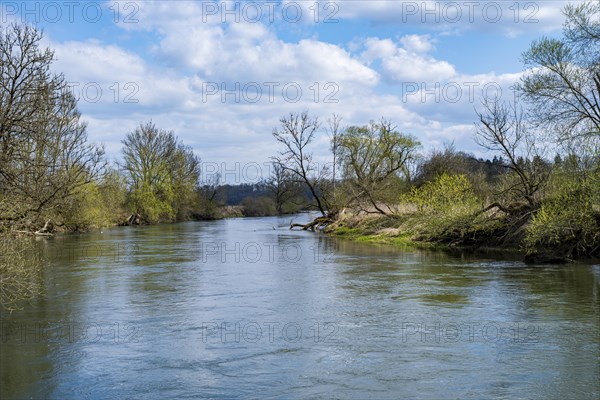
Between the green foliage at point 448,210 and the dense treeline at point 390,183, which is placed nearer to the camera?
the dense treeline at point 390,183

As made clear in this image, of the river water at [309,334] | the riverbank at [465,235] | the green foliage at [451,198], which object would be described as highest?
the green foliage at [451,198]

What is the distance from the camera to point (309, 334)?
10648mm

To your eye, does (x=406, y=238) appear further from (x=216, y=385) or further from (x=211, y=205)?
(x=211, y=205)

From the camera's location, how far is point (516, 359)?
8828mm

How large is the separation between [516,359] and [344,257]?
48.1 ft

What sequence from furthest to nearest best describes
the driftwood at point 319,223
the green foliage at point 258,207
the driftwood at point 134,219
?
the green foliage at point 258,207 → the driftwood at point 134,219 → the driftwood at point 319,223

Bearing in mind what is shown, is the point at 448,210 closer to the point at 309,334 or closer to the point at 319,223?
the point at 309,334

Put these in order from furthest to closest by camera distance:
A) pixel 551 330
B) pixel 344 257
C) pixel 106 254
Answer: pixel 106 254 < pixel 344 257 < pixel 551 330

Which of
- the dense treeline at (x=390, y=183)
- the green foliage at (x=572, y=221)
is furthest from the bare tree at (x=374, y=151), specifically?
the green foliage at (x=572, y=221)

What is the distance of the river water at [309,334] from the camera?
7855 mm

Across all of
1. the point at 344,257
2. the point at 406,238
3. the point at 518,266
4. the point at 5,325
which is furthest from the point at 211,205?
the point at 5,325

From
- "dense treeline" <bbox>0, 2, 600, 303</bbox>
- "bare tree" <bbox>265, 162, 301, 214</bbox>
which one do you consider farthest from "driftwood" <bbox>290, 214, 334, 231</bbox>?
"bare tree" <bbox>265, 162, 301, 214</bbox>

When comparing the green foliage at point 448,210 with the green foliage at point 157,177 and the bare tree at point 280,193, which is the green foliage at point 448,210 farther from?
the bare tree at point 280,193

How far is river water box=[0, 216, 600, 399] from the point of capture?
25.8 ft
